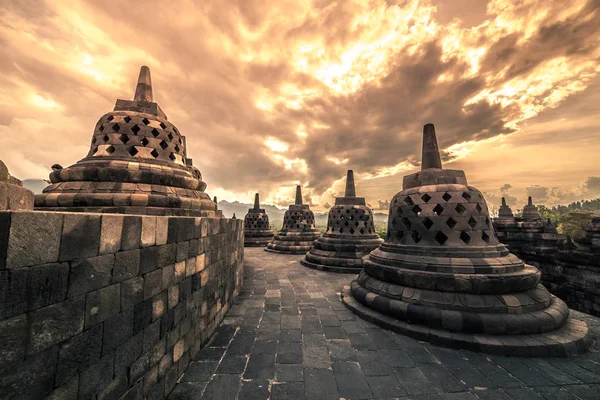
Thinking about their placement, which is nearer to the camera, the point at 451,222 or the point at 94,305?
the point at 94,305

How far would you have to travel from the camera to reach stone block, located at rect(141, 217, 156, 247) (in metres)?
2.73

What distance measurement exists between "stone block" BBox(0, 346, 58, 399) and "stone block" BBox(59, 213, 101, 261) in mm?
703

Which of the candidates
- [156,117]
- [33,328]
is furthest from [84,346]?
[156,117]

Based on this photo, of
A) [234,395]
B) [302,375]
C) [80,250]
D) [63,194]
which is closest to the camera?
[80,250]

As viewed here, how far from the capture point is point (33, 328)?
5.28 feet

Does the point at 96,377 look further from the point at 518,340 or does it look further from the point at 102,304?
the point at 518,340

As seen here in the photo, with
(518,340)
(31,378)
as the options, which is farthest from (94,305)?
(518,340)

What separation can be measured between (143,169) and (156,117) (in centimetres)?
177

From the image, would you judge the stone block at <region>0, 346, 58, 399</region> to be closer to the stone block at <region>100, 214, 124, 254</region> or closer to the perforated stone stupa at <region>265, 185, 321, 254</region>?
the stone block at <region>100, 214, 124, 254</region>

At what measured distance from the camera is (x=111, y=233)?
2268 millimetres

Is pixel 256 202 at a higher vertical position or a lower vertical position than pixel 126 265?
higher

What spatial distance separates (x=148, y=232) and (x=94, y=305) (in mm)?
934

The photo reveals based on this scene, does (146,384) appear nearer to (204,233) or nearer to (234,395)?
(234,395)

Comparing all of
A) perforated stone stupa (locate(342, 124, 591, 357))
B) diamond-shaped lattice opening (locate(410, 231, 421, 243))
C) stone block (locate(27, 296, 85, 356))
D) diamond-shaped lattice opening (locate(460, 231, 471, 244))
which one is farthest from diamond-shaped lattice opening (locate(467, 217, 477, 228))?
stone block (locate(27, 296, 85, 356))
